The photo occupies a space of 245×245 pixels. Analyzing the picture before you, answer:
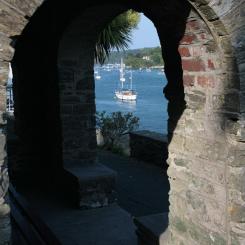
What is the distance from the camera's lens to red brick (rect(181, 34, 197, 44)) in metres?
3.16

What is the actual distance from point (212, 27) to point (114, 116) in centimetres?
936

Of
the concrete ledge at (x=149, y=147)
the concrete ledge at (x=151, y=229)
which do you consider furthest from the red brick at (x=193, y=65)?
the concrete ledge at (x=149, y=147)

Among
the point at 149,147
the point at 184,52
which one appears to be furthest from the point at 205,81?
the point at 149,147

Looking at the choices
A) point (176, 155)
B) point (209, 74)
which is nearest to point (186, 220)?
point (176, 155)

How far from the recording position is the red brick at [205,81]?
3119mm

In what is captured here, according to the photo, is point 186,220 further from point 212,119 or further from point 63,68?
point 63,68

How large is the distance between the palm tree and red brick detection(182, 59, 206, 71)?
708 centimetres

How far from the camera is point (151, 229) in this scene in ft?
13.2

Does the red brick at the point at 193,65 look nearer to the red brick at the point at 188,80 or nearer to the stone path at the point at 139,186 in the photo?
the red brick at the point at 188,80

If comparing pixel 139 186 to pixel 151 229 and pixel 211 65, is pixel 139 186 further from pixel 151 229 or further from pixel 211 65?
pixel 211 65

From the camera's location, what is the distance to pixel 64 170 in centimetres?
615

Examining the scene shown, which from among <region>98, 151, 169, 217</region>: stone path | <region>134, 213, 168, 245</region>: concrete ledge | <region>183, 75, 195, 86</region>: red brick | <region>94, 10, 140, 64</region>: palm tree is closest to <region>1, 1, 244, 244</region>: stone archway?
<region>183, 75, 195, 86</region>: red brick

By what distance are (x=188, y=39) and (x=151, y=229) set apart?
1768 millimetres

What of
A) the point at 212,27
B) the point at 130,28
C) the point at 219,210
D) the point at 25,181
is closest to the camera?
the point at 212,27
